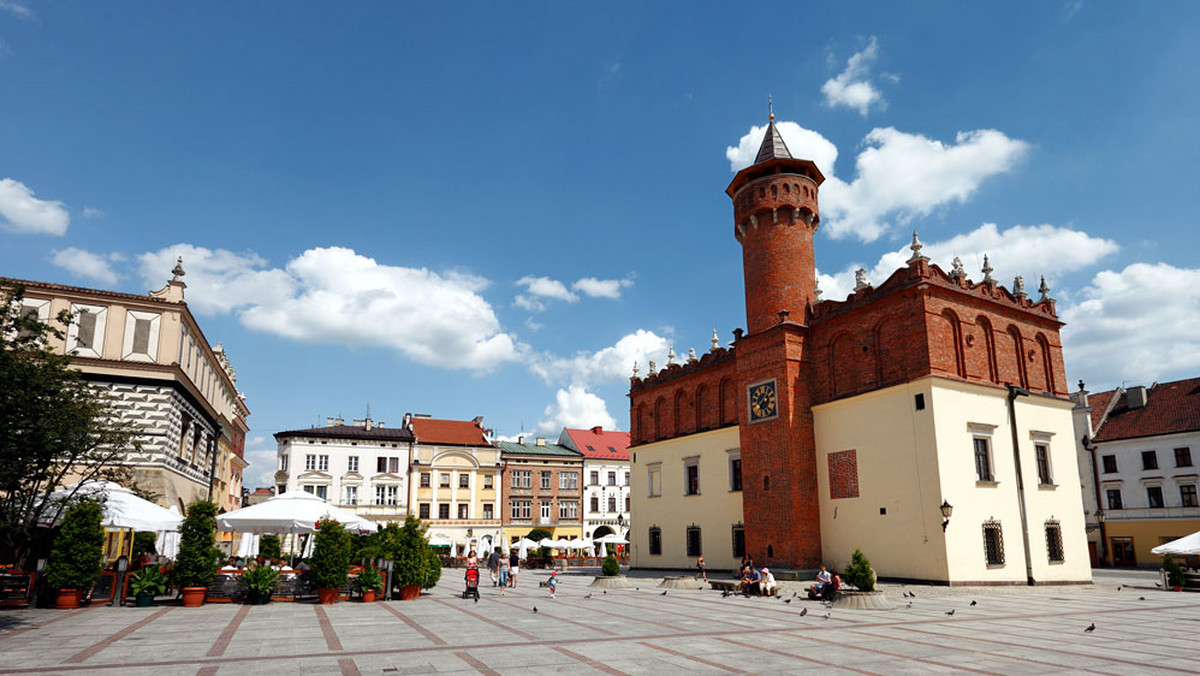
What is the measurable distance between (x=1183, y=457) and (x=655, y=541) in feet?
112

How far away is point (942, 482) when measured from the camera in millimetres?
24500

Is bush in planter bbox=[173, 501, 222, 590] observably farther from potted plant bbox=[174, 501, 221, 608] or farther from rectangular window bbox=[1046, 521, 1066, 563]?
rectangular window bbox=[1046, 521, 1066, 563]

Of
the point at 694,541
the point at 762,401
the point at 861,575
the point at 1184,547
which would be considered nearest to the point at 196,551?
the point at 861,575

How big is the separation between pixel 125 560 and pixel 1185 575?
119ft

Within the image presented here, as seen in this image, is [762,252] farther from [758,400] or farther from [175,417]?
[175,417]

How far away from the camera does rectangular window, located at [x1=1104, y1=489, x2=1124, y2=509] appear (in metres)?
47.8

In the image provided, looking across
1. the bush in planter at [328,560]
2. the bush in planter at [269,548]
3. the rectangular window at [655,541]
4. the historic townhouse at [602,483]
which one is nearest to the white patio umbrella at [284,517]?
the bush in planter at [328,560]

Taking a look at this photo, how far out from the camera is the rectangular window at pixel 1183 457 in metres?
44.3

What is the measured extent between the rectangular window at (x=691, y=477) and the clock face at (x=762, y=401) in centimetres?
719

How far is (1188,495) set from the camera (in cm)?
4391

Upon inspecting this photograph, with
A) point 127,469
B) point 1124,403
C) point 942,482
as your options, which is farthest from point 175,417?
point 1124,403

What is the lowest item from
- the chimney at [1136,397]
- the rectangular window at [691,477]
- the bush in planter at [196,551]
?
the bush in planter at [196,551]

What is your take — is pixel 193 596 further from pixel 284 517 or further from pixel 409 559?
pixel 409 559

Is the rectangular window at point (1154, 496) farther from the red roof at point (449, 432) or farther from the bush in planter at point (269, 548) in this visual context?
the bush in planter at point (269, 548)
